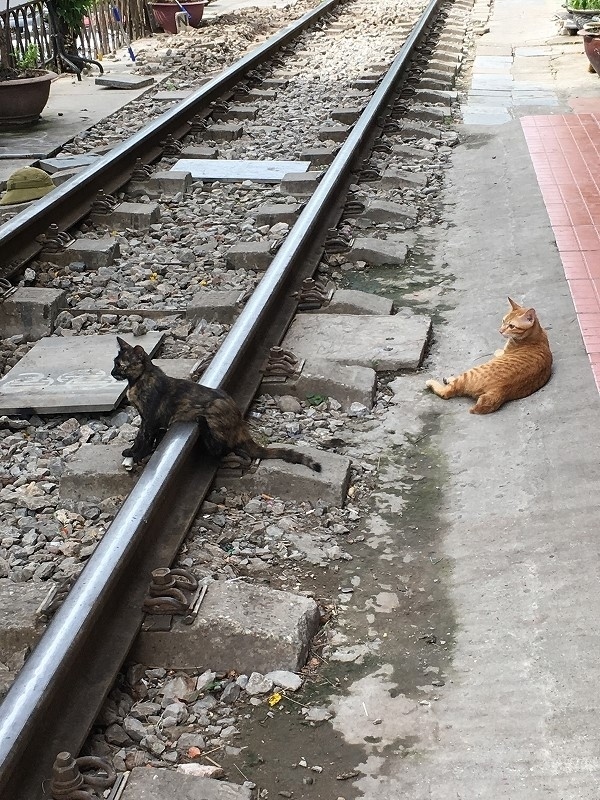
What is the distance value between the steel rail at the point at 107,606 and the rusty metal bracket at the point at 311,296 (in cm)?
58

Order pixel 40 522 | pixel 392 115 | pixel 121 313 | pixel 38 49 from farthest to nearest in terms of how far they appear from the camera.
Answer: pixel 38 49
pixel 392 115
pixel 121 313
pixel 40 522

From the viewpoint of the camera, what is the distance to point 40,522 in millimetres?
3900

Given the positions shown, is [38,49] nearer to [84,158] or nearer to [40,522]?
[84,158]

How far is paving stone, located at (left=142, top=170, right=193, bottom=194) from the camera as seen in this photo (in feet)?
26.8

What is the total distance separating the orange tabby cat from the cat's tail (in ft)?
2.98

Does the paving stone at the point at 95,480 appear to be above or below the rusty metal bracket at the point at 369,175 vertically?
above

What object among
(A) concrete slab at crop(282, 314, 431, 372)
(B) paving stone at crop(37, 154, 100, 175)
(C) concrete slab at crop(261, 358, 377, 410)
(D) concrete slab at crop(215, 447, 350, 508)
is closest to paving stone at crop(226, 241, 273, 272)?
(A) concrete slab at crop(282, 314, 431, 372)

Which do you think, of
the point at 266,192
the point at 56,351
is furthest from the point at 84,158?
the point at 56,351

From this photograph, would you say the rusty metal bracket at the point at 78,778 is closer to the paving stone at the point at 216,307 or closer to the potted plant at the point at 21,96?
the paving stone at the point at 216,307

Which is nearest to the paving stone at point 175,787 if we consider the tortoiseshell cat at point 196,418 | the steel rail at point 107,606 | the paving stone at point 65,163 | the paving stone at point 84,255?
the steel rail at point 107,606

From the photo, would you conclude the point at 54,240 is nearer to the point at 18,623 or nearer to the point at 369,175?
the point at 369,175

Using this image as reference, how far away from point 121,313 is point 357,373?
5.02 ft

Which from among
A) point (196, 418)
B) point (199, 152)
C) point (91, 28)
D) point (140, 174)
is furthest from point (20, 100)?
point (196, 418)

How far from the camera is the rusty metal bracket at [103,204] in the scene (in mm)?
7574
